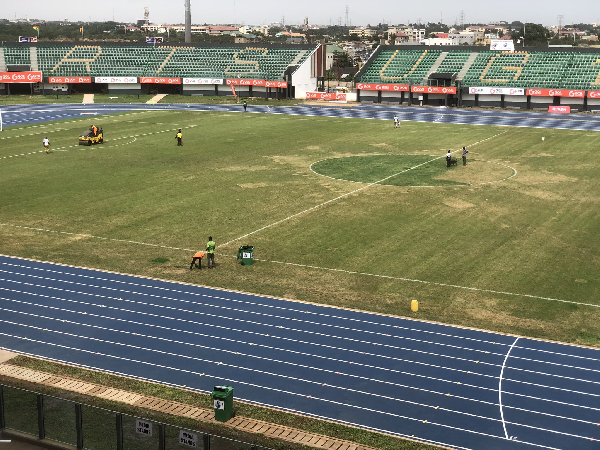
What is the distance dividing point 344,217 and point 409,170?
15.8m

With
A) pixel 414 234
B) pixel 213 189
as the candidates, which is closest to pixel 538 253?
pixel 414 234

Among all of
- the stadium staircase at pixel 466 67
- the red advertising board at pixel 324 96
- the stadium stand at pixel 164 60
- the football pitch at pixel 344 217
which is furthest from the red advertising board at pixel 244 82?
A: the football pitch at pixel 344 217

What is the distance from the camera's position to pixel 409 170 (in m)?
56.2

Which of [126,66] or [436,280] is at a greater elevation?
[126,66]

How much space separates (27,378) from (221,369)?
5.88 metres

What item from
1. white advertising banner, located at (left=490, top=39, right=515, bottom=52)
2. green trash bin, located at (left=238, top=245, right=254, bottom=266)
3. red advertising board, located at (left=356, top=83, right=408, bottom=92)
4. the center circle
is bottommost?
green trash bin, located at (left=238, top=245, right=254, bottom=266)

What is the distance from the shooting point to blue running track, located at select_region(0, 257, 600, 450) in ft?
67.9

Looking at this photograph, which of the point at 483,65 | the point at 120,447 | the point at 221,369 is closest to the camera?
the point at 120,447

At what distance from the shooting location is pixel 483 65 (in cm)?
10600

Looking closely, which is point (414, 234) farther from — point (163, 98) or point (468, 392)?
point (163, 98)

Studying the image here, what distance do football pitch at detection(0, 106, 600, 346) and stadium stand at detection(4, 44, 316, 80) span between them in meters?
44.7

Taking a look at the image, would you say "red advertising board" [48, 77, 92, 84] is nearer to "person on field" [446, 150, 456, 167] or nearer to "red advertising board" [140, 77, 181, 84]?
"red advertising board" [140, 77, 181, 84]

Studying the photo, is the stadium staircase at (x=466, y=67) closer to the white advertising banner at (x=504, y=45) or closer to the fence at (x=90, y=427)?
the white advertising banner at (x=504, y=45)

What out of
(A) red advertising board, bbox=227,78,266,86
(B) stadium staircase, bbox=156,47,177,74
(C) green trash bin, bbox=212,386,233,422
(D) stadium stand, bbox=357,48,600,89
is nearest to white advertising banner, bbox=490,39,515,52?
(D) stadium stand, bbox=357,48,600,89
